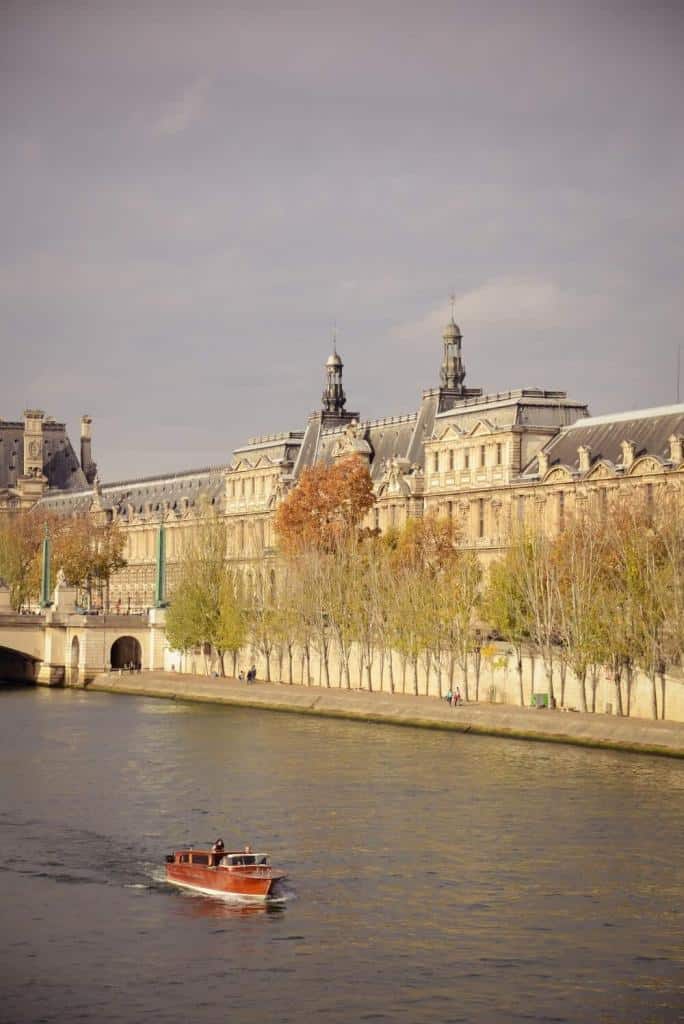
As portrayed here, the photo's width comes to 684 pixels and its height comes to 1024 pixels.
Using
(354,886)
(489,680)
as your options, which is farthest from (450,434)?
(354,886)

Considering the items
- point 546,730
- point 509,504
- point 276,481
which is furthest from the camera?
point 276,481

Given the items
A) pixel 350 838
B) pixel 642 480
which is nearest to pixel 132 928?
pixel 350 838

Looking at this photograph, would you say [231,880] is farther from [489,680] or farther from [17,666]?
[17,666]

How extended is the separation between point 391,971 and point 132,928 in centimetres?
766

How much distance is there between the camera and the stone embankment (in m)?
80.3

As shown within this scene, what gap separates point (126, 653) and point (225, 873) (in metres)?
89.9

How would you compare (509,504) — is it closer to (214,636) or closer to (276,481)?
(214,636)

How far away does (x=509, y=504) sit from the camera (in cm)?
12238

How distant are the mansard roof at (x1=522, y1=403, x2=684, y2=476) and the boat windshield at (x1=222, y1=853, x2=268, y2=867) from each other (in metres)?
57.6

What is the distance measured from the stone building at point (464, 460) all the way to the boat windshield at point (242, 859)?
53453mm

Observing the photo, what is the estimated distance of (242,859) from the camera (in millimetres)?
53906

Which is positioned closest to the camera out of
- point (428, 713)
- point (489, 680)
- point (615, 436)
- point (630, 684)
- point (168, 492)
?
point (630, 684)

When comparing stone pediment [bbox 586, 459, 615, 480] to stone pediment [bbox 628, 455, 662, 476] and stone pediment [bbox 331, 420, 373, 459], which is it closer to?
stone pediment [bbox 628, 455, 662, 476]

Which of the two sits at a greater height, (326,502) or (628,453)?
(326,502)
